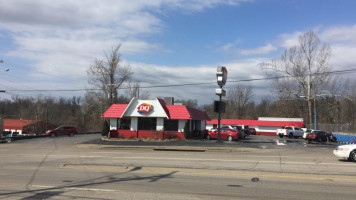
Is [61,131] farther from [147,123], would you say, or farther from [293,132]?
[293,132]

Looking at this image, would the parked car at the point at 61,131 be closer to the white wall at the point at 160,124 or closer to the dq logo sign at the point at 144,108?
the dq logo sign at the point at 144,108

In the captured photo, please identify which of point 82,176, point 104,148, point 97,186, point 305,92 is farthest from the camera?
point 305,92

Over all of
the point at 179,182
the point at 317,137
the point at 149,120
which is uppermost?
the point at 149,120

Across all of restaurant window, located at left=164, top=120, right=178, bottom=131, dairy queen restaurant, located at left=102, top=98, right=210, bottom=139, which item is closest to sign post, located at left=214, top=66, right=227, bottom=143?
dairy queen restaurant, located at left=102, top=98, right=210, bottom=139

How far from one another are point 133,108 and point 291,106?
162 feet

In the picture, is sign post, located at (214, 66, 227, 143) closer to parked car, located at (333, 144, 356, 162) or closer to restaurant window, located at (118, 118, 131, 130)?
parked car, located at (333, 144, 356, 162)

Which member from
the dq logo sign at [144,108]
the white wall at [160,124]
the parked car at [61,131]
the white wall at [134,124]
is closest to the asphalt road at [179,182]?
the dq logo sign at [144,108]

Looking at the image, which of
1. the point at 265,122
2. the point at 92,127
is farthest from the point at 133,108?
the point at 92,127

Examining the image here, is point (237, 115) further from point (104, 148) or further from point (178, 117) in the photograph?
point (104, 148)

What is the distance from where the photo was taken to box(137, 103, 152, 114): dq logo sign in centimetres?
3497

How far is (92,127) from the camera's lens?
257 ft

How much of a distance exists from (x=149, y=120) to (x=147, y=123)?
439 mm

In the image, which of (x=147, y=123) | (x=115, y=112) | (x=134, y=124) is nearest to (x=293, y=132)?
(x=147, y=123)

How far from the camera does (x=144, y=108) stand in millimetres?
35062
